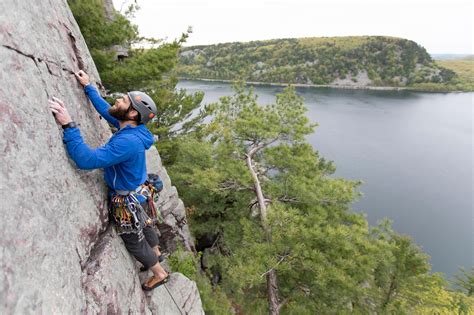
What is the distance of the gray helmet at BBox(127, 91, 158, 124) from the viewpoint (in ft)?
10.9

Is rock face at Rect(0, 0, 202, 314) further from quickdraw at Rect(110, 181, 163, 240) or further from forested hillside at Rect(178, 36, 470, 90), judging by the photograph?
forested hillside at Rect(178, 36, 470, 90)

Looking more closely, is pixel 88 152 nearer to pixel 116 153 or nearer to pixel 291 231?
pixel 116 153

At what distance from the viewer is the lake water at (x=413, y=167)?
2391 cm

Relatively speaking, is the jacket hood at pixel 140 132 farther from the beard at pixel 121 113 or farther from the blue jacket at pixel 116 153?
the beard at pixel 121 113

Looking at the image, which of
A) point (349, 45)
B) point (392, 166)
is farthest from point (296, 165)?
point (349, 45)

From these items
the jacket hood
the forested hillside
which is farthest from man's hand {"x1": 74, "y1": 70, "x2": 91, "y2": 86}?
the forested hillside

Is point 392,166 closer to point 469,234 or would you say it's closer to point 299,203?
point 469,234

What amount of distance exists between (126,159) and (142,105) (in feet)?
→ 2.05

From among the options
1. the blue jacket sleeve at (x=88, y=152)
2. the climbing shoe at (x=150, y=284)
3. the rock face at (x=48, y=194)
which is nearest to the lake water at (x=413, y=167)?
the climbing shoe at (x=150, y=284)

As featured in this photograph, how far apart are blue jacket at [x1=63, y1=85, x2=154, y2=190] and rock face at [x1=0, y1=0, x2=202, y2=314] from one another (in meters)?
0.14

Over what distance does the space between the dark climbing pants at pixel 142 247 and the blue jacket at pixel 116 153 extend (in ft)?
2.36

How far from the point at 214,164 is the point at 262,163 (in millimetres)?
1929

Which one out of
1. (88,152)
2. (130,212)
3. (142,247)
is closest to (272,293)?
(142,247)

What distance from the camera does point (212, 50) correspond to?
140375 mm
